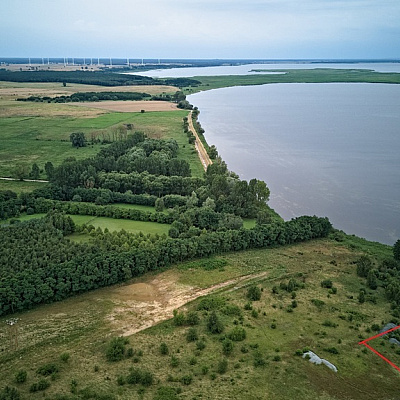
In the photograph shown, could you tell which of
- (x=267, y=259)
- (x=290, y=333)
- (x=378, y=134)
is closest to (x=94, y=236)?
(x=267, y=259)

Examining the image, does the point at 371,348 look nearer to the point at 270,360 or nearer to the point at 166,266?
the point at 270,360

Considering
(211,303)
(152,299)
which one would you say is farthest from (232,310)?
(152,299)

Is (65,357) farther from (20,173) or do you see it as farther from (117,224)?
(20,173)

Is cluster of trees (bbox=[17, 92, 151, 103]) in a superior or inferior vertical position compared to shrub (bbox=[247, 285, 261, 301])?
superior

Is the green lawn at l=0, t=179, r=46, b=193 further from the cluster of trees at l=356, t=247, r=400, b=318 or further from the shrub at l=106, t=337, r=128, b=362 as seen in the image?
the cluster of trees at l=356, t=247, r=400, b=318

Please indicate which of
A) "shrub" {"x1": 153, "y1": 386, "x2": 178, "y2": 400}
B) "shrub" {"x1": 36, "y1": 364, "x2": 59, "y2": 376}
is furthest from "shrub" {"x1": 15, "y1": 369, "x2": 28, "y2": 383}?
"shrub" {"x1": 153, "y1": 386, "x2": 178, "y2": 400}
